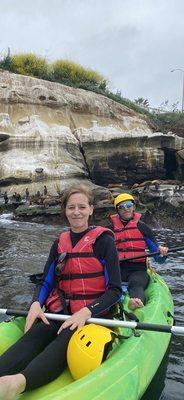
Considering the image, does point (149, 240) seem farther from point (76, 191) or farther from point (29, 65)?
point (29, 65)

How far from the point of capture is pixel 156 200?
1580 cm

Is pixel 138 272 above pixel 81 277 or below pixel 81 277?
below

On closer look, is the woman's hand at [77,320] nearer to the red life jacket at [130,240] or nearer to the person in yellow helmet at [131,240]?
the person in yellow helmet at [131,240]

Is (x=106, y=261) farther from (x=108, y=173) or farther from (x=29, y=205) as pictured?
(x=108, y=173)

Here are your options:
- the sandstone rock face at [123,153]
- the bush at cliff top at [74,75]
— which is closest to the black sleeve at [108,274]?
the sandstone rock face at [123,153]

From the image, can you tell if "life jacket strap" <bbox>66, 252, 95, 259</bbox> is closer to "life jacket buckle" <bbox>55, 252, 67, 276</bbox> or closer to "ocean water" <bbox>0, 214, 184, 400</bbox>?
"life jacket buckle" <bbox>55, 252, 67, 276</bbox>

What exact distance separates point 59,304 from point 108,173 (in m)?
15.6

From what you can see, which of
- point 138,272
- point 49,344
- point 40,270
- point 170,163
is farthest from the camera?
point 170,163

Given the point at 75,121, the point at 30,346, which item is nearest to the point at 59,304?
the point at 30,346

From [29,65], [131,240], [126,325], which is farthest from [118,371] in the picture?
[29,65]

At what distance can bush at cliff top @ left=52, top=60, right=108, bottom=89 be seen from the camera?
22766mm

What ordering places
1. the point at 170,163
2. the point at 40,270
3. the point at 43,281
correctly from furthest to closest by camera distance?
the point at 170,163, the point at 40,270, the point at 43,281

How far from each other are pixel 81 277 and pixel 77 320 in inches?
16.3

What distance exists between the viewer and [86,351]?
319cm
